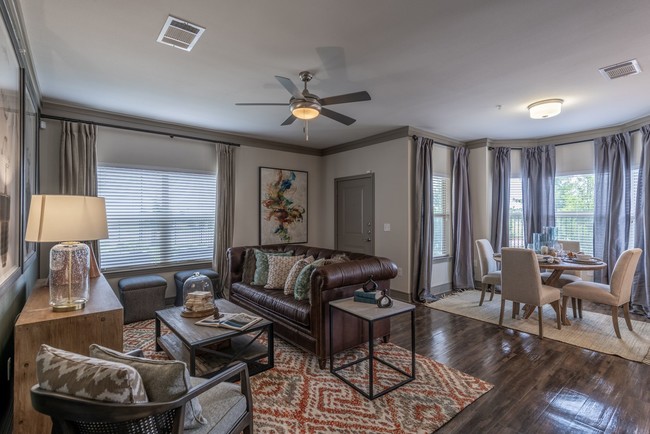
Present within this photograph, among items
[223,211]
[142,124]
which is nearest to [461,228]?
[223,211]

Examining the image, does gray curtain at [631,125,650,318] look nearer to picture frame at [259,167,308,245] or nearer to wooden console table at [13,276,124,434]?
picture frame at [259,167,308,245]

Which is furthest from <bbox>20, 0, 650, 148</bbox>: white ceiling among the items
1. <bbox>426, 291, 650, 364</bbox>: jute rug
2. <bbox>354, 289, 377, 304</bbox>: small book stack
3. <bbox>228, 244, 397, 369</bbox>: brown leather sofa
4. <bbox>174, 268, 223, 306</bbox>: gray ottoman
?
<bbox>426, 291, 650, 364</bbox>: jute rug

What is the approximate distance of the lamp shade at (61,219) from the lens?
6.19ft

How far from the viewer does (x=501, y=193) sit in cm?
577

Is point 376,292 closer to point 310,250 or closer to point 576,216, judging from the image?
point 310,250

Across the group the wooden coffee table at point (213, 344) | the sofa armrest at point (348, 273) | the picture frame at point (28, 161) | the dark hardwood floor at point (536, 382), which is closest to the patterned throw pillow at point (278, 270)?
the wooden coffee table at point (213, 344)

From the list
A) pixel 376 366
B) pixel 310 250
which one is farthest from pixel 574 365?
pixel 310 250

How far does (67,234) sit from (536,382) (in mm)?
3559

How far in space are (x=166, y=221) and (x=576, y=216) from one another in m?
6.56

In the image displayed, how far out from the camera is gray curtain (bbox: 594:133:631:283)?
4.70m

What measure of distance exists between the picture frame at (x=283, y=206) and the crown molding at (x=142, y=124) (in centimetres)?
50

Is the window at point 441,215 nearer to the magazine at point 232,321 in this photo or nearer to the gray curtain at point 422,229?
the gray curtain at point 422,229

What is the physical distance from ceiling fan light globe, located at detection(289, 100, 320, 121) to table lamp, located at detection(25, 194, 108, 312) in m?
1.71

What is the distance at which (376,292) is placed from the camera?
2.80 meters
